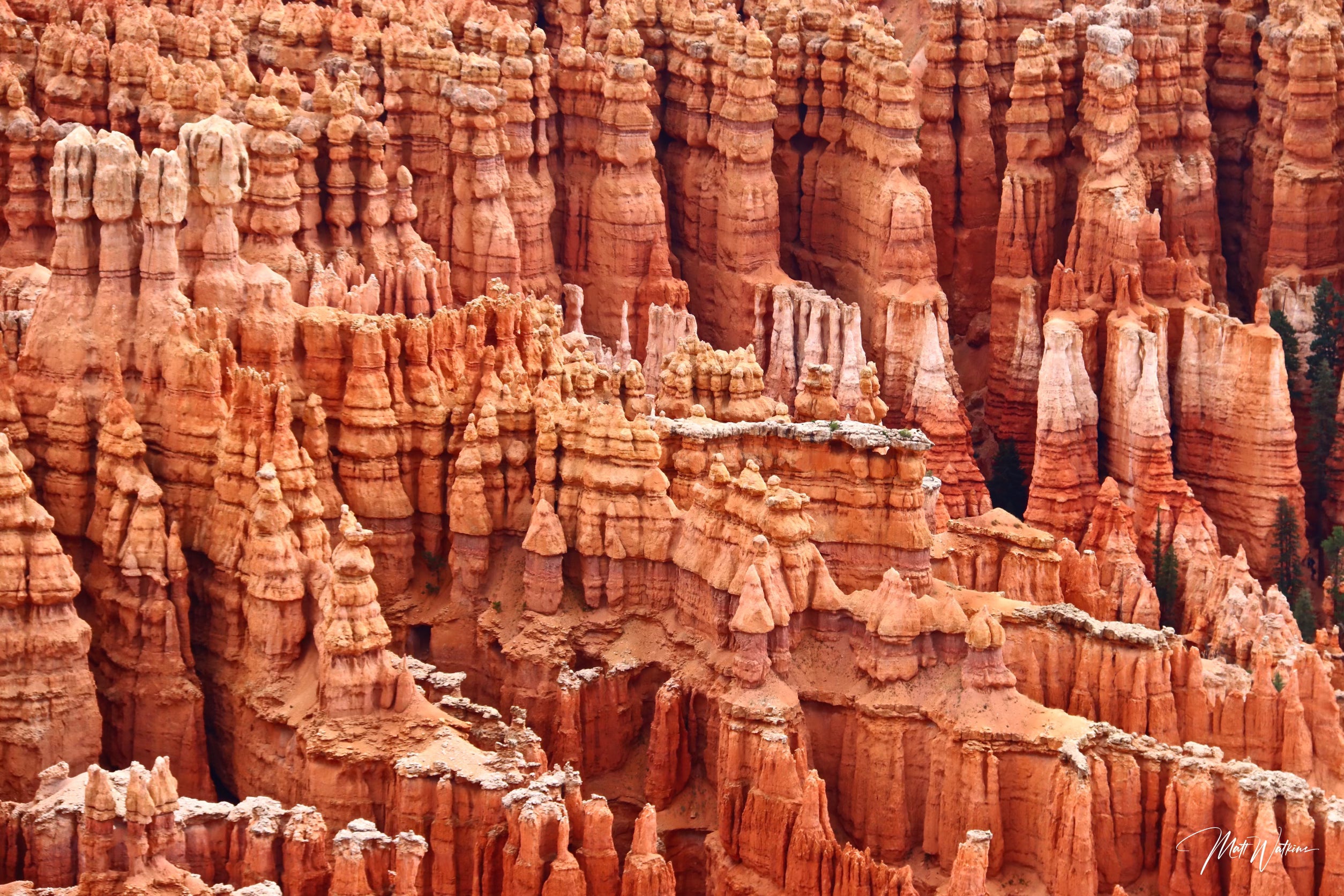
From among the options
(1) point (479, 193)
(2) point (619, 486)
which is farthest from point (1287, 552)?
(2) point (619, 486)

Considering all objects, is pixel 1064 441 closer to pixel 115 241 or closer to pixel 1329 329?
pixel 1329 329

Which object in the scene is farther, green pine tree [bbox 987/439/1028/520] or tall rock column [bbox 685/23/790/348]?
tall rock column [bbox 685/23/790/348]

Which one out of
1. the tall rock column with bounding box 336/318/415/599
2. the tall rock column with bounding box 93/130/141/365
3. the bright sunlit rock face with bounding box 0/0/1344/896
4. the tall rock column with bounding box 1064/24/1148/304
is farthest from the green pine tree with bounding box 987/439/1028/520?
the tall rock column with bounding box 93/130/141/365

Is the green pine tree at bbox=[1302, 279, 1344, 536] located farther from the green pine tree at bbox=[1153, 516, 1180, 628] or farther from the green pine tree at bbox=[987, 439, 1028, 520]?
the green pine tree at bbox=[1153, 516, 1180, 628]

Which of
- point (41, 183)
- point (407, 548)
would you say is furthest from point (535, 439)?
point (41, 183)

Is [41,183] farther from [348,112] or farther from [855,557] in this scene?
[855,557]

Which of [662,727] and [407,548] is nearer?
[662,727]
